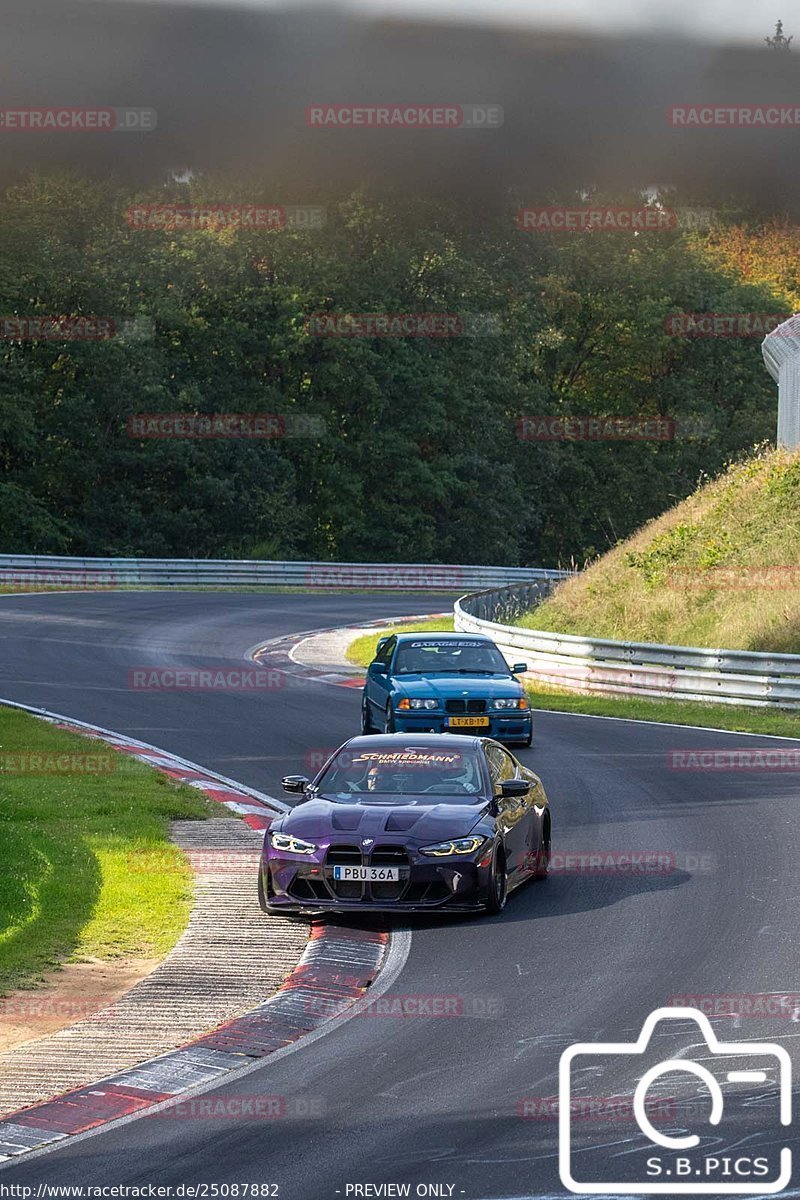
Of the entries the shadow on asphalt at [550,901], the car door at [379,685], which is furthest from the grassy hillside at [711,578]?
the shadow on asphalt at [550,901]

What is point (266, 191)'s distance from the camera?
74.6 meters

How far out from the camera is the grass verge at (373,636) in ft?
118

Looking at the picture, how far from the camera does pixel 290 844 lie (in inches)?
493

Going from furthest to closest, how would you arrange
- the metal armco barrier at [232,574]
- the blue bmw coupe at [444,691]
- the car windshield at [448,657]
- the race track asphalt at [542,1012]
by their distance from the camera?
1. the metal armco barrier at [232,574]
2. the car windshield at [448,657]
3. the blue bmw coupe at [444,691]
4. the race track asphalt at [542,1012]

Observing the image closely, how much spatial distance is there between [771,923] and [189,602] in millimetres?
37803

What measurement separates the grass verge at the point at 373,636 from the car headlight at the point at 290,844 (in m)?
20.5

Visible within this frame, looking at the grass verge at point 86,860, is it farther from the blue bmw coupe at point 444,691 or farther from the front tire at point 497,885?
the blue bmw coupe at point 444,691

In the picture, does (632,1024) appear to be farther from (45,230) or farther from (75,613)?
(45,230)

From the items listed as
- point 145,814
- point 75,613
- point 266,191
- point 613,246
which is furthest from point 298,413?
point 145,814

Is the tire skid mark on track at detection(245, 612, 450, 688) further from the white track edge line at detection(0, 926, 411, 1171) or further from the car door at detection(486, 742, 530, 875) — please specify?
the white track edge line at detection(0, 926, 411, 1171)

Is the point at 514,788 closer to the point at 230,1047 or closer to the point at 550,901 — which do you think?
the point at 550,901

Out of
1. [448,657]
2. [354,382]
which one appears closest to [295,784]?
[448,657]

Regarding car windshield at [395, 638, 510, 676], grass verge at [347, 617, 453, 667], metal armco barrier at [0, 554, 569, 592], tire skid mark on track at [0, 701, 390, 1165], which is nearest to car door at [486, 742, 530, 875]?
tire skid mark on track at [0, 701, 390, 1165]

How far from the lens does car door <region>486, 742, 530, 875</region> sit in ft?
42.6
